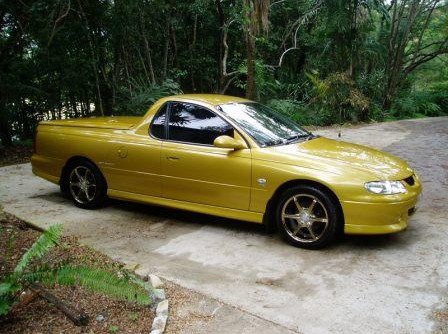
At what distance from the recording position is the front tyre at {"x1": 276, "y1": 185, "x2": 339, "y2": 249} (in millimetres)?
4602

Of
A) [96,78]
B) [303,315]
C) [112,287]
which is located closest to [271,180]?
[303,315]

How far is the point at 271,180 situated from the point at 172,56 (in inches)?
453

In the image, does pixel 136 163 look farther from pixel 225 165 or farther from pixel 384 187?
pixel 384 187

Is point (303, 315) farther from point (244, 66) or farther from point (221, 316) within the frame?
point (244, 66)

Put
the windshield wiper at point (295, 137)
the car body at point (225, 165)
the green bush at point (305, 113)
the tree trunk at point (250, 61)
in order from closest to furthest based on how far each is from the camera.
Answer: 1. the car body at point (225, 165)
2. the windshield wiper at point (295, 137)
3. the tree trunk at point (250, 61)
4. the green bush at point (305, 113)

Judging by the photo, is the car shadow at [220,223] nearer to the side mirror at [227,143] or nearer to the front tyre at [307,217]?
the front tyre at [307,217]

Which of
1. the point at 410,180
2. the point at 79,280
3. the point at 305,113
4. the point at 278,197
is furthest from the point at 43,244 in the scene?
the point at 305,113

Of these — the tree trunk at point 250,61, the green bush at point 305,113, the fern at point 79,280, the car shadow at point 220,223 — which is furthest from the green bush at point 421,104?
the fern at point 79,280

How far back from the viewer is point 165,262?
4.47 metres

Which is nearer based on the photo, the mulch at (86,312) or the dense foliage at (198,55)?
the mulch at (86,312)

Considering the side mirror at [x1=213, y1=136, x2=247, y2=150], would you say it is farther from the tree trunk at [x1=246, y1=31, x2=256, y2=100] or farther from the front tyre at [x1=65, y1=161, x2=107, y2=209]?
the tree trunk at [x1=246, y1=31, x2=256, y2=100]

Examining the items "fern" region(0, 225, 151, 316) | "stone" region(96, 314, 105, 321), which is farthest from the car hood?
"stone" region(96, 314, 105, 321)

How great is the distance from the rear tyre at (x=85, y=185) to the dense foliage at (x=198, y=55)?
487 cm

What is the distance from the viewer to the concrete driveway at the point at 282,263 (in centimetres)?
347
